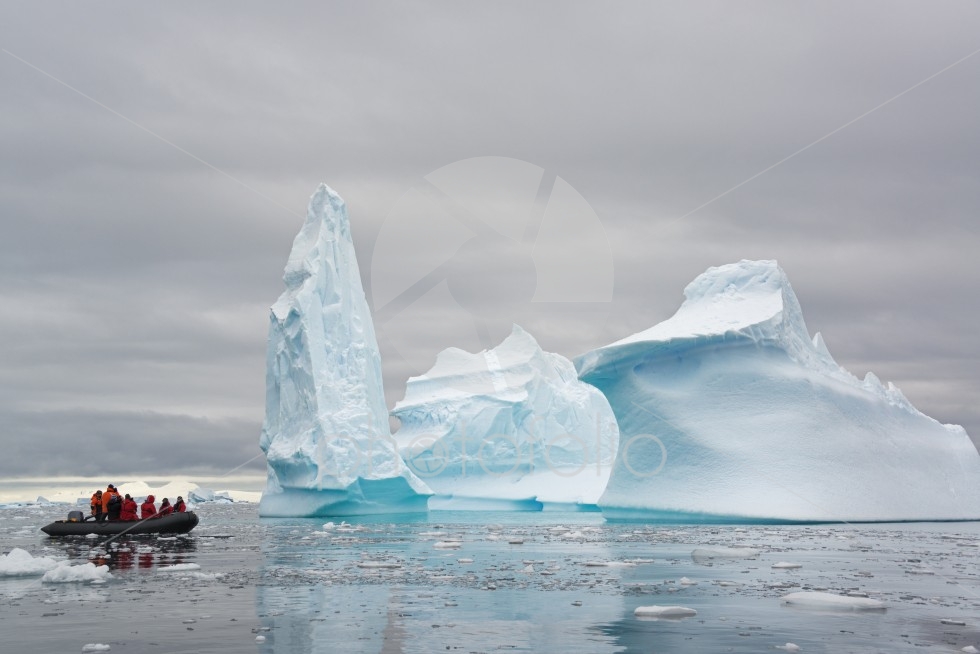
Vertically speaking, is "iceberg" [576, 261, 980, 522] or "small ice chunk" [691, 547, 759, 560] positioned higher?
"iceberg" [576, 261, 980, 522]

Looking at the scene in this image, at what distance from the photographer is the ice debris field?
24.0 m

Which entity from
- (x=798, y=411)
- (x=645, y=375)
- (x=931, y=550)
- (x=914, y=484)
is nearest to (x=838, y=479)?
(x=798, y=411)

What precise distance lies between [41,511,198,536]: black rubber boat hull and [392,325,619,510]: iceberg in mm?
19105

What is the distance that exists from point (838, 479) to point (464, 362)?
24.1 m

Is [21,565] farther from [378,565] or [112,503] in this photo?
[112,503]

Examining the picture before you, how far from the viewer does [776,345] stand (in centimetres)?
2505

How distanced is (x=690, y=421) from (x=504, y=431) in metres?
17.8

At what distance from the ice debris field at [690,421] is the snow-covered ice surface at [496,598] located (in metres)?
6.26

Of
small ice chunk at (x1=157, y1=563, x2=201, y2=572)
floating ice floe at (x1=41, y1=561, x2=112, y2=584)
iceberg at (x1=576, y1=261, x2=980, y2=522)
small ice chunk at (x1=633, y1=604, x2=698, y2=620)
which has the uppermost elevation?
iceberg at (x1=576, y1=261, x2=980, y2=522)

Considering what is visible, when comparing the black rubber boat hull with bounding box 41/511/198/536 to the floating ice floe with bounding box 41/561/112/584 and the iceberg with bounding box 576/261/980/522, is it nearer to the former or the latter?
the floating ice floe with bounding box 41/561/112/584

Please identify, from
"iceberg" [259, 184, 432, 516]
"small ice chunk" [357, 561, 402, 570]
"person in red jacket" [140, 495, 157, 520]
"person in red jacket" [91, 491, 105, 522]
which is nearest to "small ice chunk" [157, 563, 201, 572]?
"small ice chunk" [357, 561, 402, 570]

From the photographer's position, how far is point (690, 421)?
82.3ft

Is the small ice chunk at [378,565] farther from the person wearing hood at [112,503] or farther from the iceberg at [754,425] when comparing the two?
the iceberg at [754,425]

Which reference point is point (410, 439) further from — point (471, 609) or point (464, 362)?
point (471, 609)
